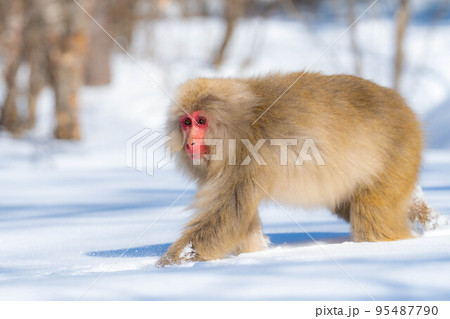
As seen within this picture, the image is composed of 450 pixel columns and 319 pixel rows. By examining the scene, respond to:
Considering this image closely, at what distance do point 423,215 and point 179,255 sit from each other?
1.75m

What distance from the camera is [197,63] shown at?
19.8 meters

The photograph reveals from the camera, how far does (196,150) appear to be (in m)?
3.96

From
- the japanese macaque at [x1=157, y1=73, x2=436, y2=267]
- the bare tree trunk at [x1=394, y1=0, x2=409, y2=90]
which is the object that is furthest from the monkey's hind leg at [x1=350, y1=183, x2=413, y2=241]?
the bare tree trunk at [x1=394, y1=0, x2=409, y2=90]

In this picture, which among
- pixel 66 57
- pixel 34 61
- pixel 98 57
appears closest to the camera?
pixel 66 57

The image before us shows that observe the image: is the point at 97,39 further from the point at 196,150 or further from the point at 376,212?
the point at 376,212

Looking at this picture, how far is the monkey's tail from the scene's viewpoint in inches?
181

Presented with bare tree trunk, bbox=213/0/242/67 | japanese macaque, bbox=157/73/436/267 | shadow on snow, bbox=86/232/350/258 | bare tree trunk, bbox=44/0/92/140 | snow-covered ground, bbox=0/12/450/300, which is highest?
bare tree trunk, bbox=213/0/242/67

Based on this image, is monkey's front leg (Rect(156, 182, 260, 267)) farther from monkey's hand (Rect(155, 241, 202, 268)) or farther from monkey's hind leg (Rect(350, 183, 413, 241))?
monkey's hind leg (Rect(350, 183, 413, 241))

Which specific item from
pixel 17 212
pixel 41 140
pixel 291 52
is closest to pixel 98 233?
pixel 17 212

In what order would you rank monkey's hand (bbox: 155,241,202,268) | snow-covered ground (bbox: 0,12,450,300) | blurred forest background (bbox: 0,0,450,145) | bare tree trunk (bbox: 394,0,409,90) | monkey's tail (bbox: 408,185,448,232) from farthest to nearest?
bare tree trunk (bbox: 394,0,409,90)
blurred forest background (bbox: 0,0,450,145)
monkey's tail (bbox: 408,185,448,232)
monkey's hand (bbox: 155,241,202,268)
snow-covered ground (bbox: 0,12,450,300)

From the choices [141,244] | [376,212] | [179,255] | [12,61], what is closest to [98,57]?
[12,61]

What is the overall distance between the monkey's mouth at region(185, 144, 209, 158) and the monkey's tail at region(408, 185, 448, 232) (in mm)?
1533

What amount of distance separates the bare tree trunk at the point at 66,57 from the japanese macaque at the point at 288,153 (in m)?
7.89

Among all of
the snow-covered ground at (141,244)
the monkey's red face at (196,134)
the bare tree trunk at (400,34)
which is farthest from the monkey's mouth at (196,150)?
the bare tree trunk at (400,34)
